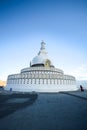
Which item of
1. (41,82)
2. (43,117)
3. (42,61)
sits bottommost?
(43,117)

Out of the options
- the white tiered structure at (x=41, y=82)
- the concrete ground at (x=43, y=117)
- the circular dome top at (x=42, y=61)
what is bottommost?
the concrete ground at (x=43, y=117)

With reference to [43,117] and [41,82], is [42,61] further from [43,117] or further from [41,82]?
[43,117]

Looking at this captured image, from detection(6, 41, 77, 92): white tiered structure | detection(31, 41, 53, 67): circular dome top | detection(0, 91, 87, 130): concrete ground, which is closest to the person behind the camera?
detection(0, 91, 87, 130): concrete ground

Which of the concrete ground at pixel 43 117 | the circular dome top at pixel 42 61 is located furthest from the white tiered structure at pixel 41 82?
the concrete ground at pixel 43 117

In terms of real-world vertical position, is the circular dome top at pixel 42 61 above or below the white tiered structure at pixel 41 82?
above

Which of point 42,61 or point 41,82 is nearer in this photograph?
point 41,82

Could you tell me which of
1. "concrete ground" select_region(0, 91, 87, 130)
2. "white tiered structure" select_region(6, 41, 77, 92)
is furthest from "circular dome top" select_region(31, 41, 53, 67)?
"concrete ground" select_region(0, 91, 87, 130)

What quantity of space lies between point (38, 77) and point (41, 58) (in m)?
14.7

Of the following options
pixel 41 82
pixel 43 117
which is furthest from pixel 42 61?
pixel 43 117

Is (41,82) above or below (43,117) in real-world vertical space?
above

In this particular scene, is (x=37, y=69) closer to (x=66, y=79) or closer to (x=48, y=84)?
(x=48, y=84)

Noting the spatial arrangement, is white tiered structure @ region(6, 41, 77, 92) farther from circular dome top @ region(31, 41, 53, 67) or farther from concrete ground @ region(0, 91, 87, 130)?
concrete ground @ region(0, 91, 87, 130)

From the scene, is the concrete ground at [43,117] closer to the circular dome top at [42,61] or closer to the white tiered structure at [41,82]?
the white tiered structure at [41,82]

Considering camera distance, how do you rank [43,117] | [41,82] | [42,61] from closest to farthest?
[43,117], [41,82], [42,61]
